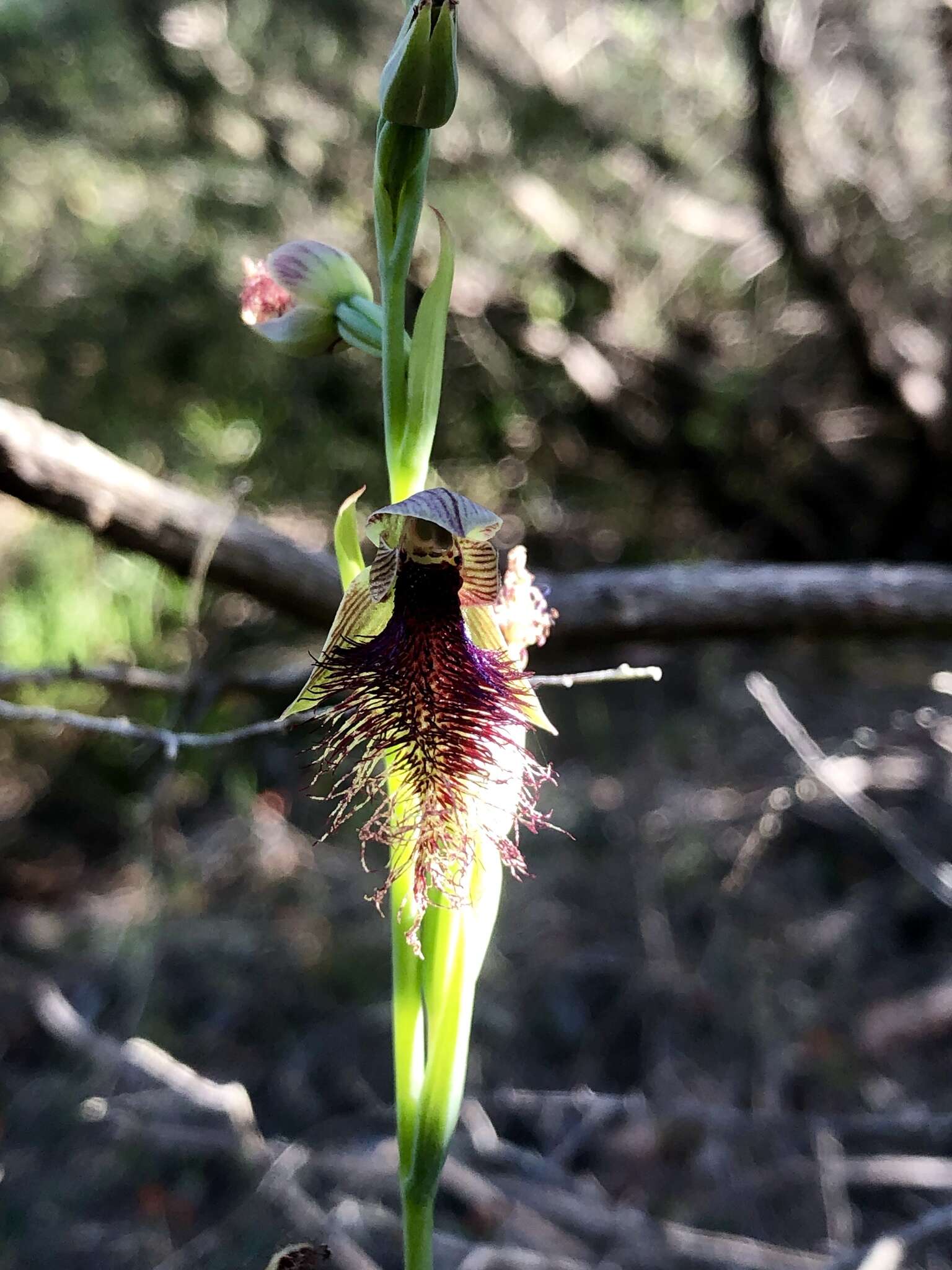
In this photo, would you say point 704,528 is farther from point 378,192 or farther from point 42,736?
point 378,192

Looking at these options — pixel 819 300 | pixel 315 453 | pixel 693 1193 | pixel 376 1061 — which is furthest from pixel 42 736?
pixel 819 300

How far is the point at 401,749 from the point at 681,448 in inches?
107

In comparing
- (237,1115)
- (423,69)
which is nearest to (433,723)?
(423,69)

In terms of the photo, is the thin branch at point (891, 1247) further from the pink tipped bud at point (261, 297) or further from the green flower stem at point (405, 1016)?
the pink tipped bud at point (261, 297)

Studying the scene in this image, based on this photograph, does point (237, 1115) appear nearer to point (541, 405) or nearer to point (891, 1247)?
point (891, 1247)

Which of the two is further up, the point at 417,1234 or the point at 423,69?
the point at 423,69

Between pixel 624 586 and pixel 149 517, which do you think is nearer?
pixel 149 517

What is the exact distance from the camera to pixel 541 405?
3.40 m

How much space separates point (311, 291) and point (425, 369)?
0.26m

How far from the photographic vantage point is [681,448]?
3.47m

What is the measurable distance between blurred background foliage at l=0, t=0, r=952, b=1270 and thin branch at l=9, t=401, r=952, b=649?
80 centimetres

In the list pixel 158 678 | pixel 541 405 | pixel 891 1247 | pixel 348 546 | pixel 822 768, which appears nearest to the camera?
pixel 348 546

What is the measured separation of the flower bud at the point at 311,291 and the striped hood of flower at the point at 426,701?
0.25 metres

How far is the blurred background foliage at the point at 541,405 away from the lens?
2.86 metres
